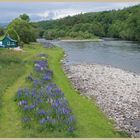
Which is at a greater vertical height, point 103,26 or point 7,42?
point 7,42

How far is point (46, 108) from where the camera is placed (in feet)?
56.7

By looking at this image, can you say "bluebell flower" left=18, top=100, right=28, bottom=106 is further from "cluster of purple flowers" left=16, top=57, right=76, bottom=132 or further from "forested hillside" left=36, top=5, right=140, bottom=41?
"forested hillside" left=36, top=5, right=140, bottom=41

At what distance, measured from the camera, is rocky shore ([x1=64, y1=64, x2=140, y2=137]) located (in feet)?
59.9

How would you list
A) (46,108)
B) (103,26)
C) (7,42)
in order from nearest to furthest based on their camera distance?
(46,108)
(7,42)
(103,26)

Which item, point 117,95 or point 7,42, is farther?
point 7,42

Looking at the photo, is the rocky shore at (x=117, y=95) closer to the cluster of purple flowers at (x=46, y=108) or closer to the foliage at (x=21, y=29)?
the cluster of purple flowers at (x=46, y=108)

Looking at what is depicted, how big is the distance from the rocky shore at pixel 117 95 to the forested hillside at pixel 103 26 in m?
84.2

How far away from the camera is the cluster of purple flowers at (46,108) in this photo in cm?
1463

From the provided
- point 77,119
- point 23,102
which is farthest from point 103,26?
point 77,119

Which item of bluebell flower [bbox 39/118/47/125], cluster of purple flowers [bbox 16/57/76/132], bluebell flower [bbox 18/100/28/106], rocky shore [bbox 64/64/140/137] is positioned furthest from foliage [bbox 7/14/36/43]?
bluebell flower [bbox 39/118/47/125]

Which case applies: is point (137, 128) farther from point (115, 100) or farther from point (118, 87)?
point (118, 87)

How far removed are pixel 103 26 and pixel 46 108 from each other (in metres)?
161

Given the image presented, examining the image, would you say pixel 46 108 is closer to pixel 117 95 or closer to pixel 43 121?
pixel 43 121

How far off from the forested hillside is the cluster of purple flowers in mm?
98362
